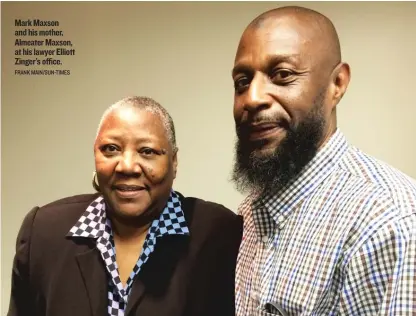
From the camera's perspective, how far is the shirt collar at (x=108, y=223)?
4.25 ft

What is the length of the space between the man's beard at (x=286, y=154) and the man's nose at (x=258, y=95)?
0.07m

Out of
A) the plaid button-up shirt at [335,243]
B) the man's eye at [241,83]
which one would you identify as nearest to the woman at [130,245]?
the plaid button-up shirt at [335,243]

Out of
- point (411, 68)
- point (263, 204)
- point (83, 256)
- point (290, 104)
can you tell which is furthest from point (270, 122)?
point (411, 68)

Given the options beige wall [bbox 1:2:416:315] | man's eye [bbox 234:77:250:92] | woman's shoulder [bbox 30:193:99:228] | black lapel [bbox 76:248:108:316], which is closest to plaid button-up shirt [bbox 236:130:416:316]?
man's eye [bbox 234:77:250:92]

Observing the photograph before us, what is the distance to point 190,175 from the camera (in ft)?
6.81

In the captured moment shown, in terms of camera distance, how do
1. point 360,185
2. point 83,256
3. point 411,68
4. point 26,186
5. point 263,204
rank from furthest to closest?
point 26,186
point 411,68
point 83,256
point 263,204
point 360,185

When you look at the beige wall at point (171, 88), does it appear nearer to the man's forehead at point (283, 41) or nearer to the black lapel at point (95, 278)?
the black lapel at point (95, 278)

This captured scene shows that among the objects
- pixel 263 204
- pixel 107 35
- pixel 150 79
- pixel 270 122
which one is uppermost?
pixel 107 35

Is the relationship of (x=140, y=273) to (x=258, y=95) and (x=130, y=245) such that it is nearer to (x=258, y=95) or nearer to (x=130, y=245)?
(x=130, y=245)

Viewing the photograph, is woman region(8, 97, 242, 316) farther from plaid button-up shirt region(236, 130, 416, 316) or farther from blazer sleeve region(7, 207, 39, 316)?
plaid button-up shirt region(236, 130, 416, 316)

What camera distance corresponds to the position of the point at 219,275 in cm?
130

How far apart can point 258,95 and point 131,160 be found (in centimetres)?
38

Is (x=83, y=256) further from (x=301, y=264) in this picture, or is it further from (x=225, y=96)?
(x=225, y=96)

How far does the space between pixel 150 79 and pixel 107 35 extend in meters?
0.26
